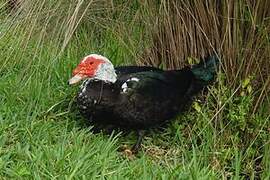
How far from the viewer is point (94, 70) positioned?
2.97m

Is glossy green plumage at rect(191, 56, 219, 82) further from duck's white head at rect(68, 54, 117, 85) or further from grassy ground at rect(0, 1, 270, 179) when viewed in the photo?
duck's white head at rect(68, 54, 117, 85)

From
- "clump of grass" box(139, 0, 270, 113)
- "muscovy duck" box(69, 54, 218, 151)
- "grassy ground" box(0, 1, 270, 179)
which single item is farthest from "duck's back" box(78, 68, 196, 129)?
"clump of grass" box(139, 0, 270, 113)

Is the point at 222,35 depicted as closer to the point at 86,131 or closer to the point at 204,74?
the point at 204,74

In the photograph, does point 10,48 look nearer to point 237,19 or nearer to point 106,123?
point 106,123

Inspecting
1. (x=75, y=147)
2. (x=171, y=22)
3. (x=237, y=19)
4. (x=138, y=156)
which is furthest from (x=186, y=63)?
(x=75, y=147)

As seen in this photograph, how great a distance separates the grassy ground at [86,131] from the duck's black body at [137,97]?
83 mm

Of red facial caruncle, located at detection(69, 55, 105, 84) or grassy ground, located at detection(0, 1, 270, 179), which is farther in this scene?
red facial caruncle, located at detection(69, 55, 105, 84)

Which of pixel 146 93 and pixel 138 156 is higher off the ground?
pixel 146 93

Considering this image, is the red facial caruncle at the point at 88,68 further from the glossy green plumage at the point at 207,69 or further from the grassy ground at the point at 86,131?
the glossy green plumage at the point at 207,69

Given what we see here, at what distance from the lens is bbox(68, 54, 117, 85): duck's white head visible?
2.96 metres

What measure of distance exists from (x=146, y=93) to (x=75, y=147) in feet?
1.47

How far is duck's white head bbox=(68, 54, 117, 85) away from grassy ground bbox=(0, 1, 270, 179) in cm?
14

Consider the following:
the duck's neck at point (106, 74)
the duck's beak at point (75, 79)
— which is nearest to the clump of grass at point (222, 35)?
the duck's neck at point (106, 74)

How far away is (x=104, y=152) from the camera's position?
273 centimetres
